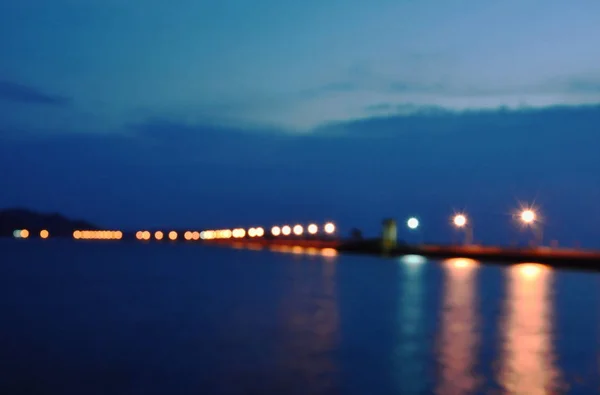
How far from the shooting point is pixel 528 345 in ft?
61.9

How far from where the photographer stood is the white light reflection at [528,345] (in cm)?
1408

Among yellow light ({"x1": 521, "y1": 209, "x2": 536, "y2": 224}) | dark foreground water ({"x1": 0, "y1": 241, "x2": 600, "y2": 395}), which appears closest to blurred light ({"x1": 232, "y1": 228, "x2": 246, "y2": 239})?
yellow light ({"x1": 521, "y1": 209, "x2": 536, "y2": 224})

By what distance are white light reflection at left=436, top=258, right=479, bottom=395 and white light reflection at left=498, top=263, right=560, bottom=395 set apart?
61 centimetres

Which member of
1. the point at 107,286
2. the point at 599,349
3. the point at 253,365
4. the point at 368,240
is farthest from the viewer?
the point at 368,240

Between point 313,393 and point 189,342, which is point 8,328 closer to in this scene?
point 189,342

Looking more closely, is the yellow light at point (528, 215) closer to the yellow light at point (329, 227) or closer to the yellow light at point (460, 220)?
the yellow light at point (460, 220)

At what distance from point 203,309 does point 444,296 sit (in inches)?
416

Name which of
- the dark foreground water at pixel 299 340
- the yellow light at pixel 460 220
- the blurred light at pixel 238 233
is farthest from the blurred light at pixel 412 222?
the blurred light at pixel 238 233

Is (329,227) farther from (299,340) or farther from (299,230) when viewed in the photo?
(299,340)

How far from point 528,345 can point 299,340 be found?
197 inches

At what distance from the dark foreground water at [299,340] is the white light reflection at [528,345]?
4 centimetres

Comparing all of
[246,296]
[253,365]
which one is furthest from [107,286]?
[253,365]

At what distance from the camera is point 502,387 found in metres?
13.8

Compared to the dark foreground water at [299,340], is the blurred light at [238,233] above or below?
above
